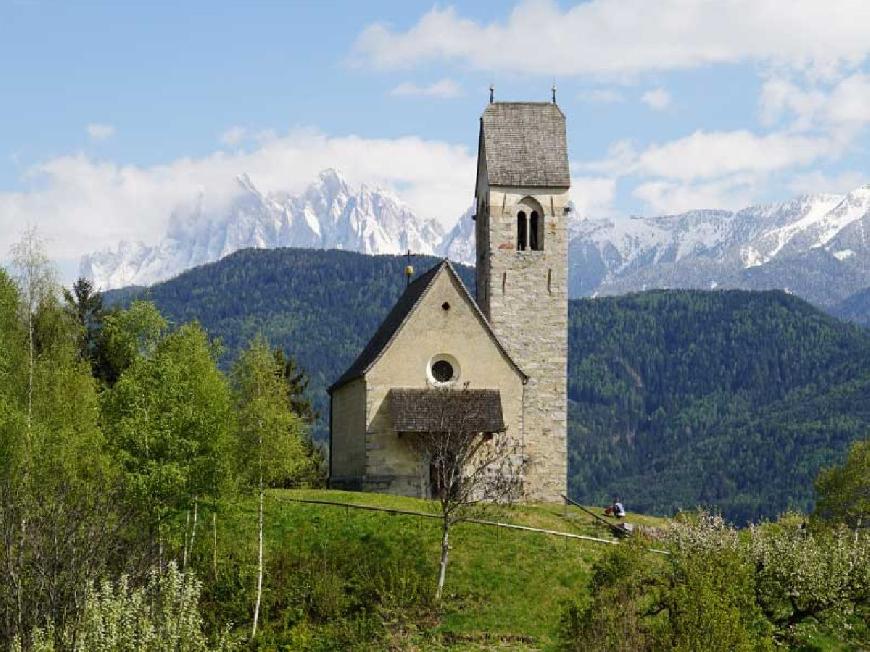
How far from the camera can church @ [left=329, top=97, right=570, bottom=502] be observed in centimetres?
5338

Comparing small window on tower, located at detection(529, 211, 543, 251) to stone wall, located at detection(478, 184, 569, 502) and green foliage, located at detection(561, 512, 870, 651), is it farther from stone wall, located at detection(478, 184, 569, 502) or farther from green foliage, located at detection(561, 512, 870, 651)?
green foliage, located at detection(561, 512, 870, 651)

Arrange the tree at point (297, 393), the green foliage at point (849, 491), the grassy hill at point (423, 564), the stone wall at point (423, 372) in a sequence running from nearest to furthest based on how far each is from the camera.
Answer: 1. the grassy hill at point (423, 564)
2. the stone wall at point (423, 372)
3. the green foliage at point (849, 491)
4. the tree at point (297, 393)

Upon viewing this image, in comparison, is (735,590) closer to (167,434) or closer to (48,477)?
(167,434)

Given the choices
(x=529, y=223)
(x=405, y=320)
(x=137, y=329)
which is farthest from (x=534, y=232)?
Answer: (x=137, y=329)

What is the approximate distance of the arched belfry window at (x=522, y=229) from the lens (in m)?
60.5

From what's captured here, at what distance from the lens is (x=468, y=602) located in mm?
41594

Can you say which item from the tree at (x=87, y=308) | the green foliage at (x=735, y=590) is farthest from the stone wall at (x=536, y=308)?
the tree at (x=87, y=308)

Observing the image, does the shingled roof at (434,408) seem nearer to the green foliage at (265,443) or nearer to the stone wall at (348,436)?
the stone wall at (348,436)

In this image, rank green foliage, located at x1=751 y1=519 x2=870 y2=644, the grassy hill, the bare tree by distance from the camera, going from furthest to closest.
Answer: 1. the bare tree
2. the grassy hill
3. green foliage, located at x1=751 y1=519 x2=870 y2=644

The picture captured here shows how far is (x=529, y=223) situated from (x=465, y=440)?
17765 millimetres

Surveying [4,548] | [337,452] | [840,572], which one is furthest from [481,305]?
[4,548]

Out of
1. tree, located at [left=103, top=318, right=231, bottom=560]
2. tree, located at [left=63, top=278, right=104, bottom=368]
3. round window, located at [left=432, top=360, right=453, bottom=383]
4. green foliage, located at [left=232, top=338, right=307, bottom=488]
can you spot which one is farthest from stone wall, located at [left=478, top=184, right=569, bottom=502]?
tree, located at [left=63, top=278, right=104, bottom=368]

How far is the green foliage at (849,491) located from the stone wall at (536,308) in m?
11.5

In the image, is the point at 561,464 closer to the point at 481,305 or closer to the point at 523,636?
the point at 481,305
